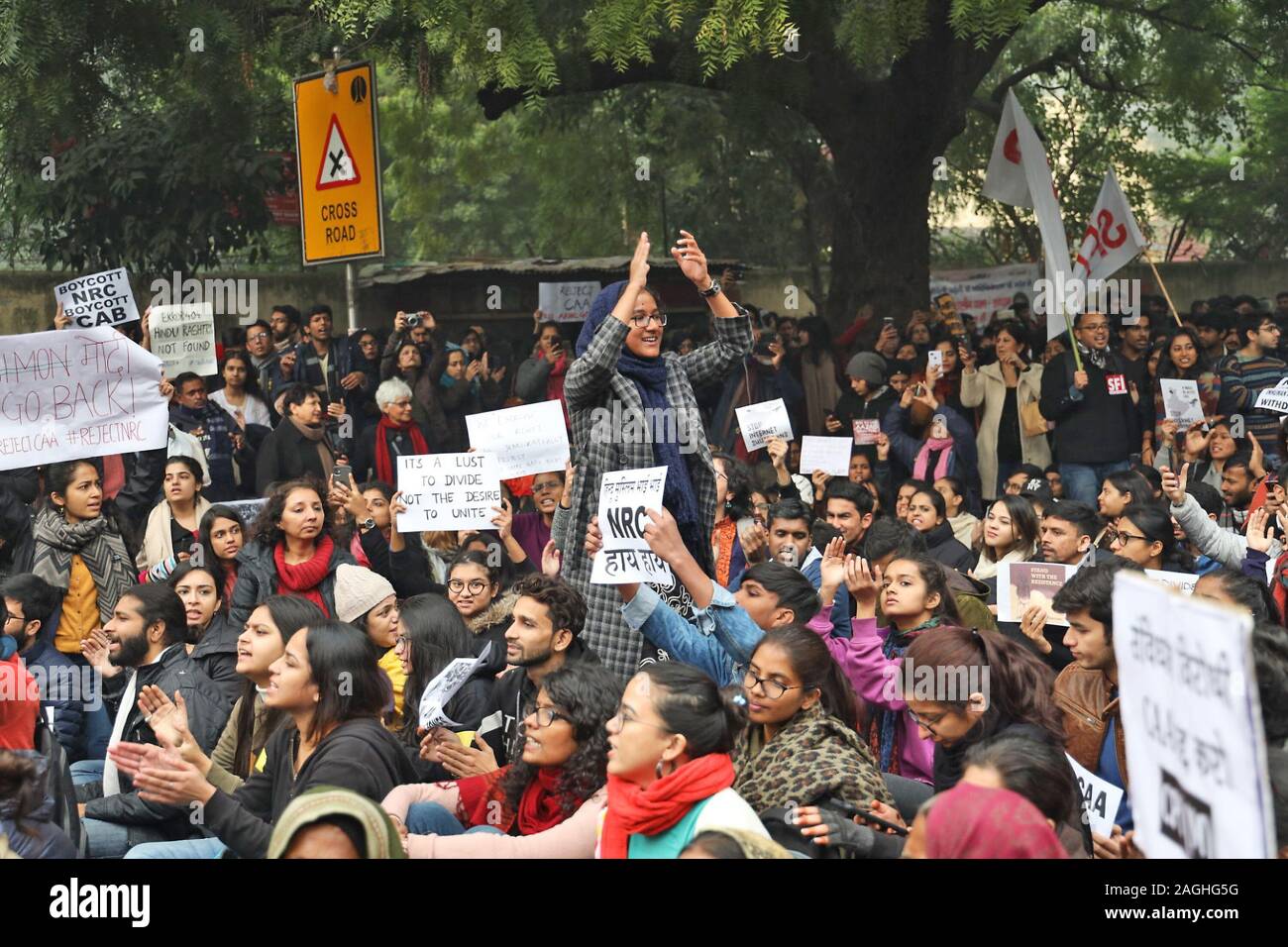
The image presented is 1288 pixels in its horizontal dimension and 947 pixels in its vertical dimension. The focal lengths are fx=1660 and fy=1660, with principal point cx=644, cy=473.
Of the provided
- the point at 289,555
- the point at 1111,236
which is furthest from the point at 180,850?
the point at 1111,236

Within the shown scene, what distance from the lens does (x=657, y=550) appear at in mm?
5141

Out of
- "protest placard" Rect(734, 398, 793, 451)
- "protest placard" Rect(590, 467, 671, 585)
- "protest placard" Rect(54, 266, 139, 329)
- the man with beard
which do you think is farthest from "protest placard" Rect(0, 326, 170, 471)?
"protest placard" Rect(590, 467, 671, 585)

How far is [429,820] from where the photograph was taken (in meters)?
4.78

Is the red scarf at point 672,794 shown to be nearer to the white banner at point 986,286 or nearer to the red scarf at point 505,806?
the red scarf at point 505,806

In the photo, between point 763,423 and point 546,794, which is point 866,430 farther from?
point 546,794

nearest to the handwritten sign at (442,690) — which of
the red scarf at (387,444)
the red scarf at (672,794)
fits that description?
the red scarf at (672,794)

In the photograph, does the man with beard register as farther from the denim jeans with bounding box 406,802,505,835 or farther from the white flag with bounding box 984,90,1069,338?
the white flag with bounding box 984,90,1069,338

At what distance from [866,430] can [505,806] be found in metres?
6.76

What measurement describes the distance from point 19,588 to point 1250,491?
600 centimetres

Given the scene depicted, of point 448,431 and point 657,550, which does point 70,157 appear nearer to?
point 448,431

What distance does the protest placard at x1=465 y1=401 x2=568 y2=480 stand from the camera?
8047 mm

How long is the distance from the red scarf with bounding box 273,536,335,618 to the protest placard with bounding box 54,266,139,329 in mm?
3827

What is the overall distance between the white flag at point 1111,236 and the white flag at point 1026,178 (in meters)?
0.28

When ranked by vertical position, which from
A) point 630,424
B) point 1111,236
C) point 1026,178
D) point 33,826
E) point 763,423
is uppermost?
point 1026,178
